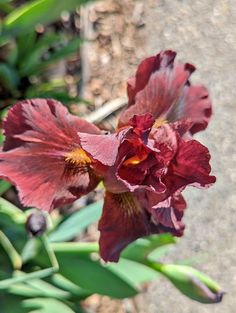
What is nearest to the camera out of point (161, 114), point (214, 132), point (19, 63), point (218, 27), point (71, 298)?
point (161, 114)

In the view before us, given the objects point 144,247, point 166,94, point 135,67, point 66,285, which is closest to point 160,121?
point 166,94

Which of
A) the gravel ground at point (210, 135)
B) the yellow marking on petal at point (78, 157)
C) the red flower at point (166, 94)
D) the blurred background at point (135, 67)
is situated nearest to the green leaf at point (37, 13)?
the blurred background at point (135, 67)

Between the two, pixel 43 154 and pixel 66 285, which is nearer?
pixel 43 154

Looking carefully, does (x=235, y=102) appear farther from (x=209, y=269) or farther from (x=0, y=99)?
(x=0, y=99)

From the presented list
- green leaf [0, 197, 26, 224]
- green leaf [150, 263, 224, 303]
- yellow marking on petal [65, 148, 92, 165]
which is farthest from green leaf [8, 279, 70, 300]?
yellow marking on petal [65, 148, 92, 165]

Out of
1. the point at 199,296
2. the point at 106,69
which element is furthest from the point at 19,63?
the point at 199,296

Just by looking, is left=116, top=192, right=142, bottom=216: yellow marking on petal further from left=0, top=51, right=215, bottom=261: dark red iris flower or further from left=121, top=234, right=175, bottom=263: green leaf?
left=121, top=234, right=175, bottom=263: green leaf

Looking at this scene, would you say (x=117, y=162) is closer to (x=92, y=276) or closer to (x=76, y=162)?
(x=76, y=162)
